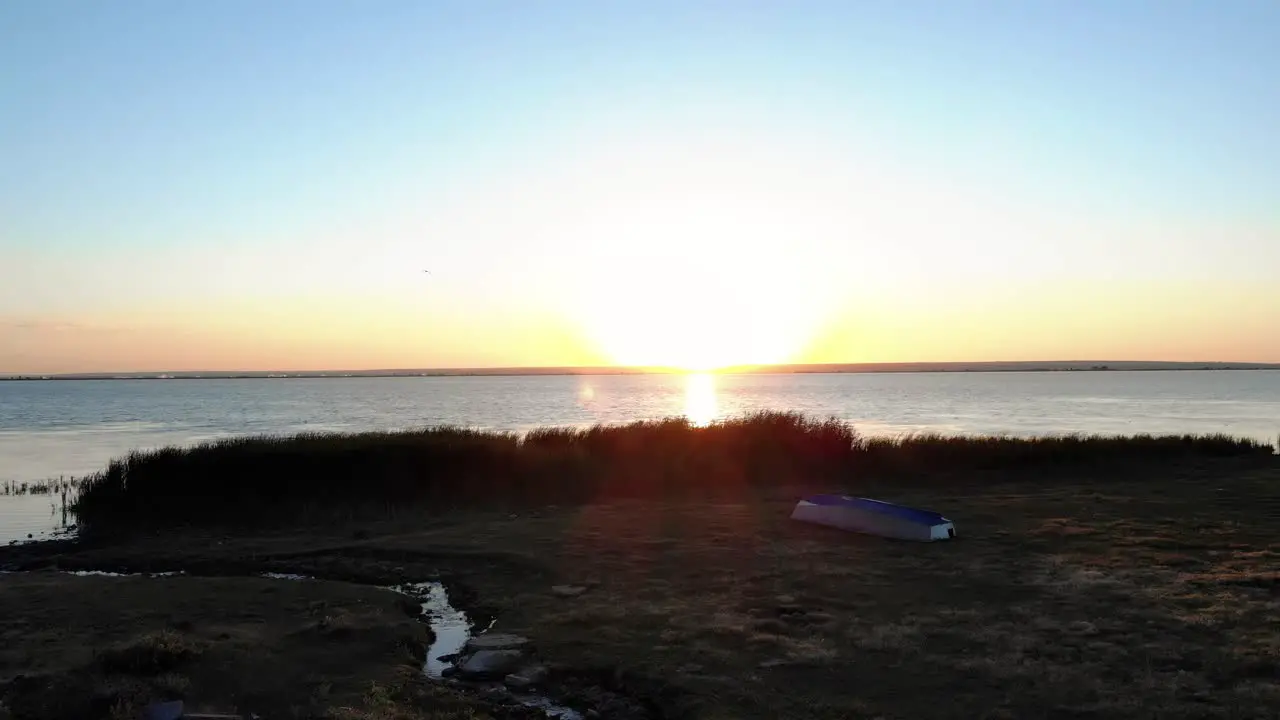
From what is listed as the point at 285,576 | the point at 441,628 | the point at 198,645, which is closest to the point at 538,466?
the point at 285,576

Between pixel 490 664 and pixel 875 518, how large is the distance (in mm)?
8786

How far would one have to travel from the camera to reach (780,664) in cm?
916

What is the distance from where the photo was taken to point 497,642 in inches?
401

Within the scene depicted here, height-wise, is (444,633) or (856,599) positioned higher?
(856,599)

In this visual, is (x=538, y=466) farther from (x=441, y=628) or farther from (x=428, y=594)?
(x=441, y=628)

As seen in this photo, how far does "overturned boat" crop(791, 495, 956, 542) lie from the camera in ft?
50.5

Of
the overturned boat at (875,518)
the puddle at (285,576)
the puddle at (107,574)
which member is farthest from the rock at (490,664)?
the overturned boat at (875,518)

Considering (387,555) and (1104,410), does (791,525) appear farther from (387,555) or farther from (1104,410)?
(1104,410)

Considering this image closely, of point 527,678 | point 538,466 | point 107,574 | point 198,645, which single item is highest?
point 538,466

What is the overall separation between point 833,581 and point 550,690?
522cm

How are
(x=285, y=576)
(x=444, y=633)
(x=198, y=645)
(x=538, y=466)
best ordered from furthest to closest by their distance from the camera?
(x=538, y=466)
(x=285, y=576)
(x=444, y=633)
(x=198, y=645)

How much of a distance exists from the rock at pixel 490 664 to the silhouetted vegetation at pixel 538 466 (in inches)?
500

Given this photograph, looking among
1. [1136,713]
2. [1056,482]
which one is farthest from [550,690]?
[1056,482]

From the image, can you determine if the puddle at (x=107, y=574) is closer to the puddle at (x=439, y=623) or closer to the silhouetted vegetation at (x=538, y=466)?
the puddle at (x=439, y=623)
